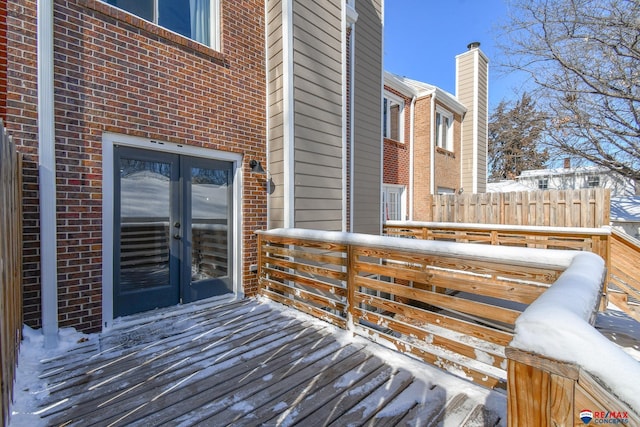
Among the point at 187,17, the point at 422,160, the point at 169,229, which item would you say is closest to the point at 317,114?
the point at 187,17

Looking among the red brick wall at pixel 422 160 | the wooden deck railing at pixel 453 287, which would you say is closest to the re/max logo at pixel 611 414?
the wooden deck railing at pixel 453 287

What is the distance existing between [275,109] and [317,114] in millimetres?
676

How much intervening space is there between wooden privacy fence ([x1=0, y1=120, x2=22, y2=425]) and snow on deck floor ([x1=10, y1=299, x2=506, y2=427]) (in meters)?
0.29

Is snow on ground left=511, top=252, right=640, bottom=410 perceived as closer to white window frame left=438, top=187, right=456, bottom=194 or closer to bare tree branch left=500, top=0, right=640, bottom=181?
bare tree branch left=500, top=0, right=640, bottom=181

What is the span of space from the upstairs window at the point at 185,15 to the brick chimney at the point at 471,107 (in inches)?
389

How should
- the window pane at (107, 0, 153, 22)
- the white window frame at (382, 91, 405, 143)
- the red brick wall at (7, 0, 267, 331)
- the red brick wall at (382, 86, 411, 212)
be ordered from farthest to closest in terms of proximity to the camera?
1. the white window frame at (382, 91, 405, 143)
2. the red brick wall at (382, 86, 411, 212)
3. the window pane at (107, 0, 153, 22)
4. the red brick wall at (7, 0, 267, 331)

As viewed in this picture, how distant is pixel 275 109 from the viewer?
437 centimetres

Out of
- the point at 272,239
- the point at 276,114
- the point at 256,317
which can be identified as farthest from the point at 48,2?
the point at 256,317

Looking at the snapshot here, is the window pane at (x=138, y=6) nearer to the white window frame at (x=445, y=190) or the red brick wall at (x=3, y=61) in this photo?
the red brick wall at (x=3, y=61)

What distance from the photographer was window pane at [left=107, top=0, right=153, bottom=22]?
3.26 meters

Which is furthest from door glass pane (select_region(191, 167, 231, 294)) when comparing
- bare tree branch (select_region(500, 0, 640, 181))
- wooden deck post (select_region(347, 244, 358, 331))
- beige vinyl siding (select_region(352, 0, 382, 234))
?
bare tree branch (select_region(500, 0, 640, 181))

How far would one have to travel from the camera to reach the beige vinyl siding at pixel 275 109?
4254mm

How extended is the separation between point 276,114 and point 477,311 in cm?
356

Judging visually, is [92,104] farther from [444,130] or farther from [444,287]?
[444,130]
